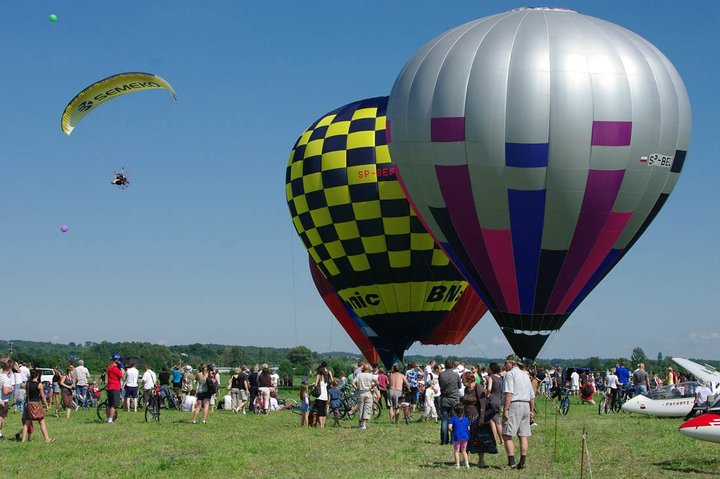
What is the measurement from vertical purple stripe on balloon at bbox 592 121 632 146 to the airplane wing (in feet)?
18.5

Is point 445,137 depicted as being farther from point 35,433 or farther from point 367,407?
point 35,433

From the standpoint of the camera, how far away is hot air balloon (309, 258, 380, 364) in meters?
39.4

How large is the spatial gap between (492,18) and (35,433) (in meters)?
16.6

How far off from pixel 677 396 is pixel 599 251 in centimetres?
421

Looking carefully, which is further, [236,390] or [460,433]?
[236,390]

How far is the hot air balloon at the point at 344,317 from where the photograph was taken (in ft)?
129

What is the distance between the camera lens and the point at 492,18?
91.0ft

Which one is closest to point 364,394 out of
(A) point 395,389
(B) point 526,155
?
(A) point 395,389

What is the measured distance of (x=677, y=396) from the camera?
2441 cm

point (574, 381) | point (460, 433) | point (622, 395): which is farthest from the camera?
point (574, 381)

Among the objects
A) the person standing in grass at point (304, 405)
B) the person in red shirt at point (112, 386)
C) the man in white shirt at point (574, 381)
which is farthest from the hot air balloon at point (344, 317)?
the person in red shirt at point (112, 386)

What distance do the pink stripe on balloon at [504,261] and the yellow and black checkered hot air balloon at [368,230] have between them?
26.4 ft

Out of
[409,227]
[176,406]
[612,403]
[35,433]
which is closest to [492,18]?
[409,227]

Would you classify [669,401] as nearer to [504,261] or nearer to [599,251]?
[599,251]
